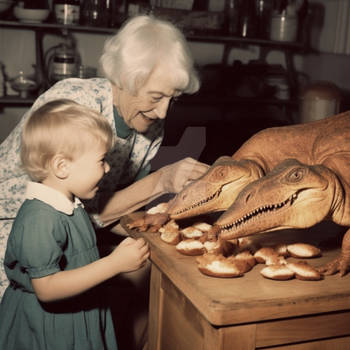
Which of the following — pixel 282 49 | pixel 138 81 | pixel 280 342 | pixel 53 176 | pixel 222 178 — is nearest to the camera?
pixel 280 342

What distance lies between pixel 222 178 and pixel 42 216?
44cm

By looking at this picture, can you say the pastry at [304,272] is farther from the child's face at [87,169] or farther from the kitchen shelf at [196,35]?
the kitchen shelf at [196,35]

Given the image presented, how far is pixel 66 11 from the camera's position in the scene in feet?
12.3

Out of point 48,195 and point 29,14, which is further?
point 29,14

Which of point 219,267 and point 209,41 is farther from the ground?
point 209,41

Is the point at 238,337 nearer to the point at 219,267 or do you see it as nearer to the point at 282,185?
the point at 219,267

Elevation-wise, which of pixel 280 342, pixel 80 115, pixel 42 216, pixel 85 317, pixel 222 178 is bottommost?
pixel 85 317

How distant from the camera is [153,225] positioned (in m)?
1.48

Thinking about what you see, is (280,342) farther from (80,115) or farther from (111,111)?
(111,111)

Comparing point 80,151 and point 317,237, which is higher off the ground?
point 80,151

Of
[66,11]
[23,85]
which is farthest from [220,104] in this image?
[23,85]

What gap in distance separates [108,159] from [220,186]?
81 centimetres

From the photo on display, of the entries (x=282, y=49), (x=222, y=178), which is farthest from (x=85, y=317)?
(x=282, y=49)

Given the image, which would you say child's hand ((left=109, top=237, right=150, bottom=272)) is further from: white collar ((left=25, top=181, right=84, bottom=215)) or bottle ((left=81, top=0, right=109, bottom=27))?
bottle ((left=81, top=0, right=109, bottom=27))
